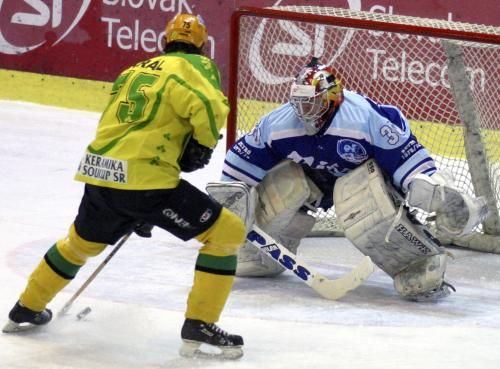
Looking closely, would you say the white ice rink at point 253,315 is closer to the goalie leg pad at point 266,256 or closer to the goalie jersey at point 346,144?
the goalie leg pad at point 266,256

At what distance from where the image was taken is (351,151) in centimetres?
501

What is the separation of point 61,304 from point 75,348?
54cm

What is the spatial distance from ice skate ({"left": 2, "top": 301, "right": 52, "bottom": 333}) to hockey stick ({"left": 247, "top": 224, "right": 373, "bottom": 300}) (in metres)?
1.04

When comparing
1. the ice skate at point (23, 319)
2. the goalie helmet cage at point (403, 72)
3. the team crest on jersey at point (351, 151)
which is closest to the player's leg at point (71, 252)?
the ice skate at point (23, 319)

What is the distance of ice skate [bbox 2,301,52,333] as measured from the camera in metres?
4.29

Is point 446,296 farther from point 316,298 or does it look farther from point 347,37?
point 347,37

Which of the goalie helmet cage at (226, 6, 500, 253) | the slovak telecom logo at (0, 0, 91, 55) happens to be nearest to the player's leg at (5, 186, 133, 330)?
the goalie helmet cage at (226, 6, 500, 253)

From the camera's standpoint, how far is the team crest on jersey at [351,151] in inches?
196

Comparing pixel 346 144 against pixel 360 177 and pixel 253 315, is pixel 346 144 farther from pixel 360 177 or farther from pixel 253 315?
pixel 253 315

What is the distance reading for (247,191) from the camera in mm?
5145

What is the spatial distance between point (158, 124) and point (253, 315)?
0.92 metres

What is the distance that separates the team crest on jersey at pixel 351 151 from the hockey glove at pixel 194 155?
3.07ft

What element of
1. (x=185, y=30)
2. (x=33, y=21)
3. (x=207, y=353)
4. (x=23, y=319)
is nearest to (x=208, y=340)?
(x=207, y=353)

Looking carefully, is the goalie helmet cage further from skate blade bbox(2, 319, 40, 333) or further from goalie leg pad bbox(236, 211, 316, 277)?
skate blade bbox(2, 319, 40, 333)
